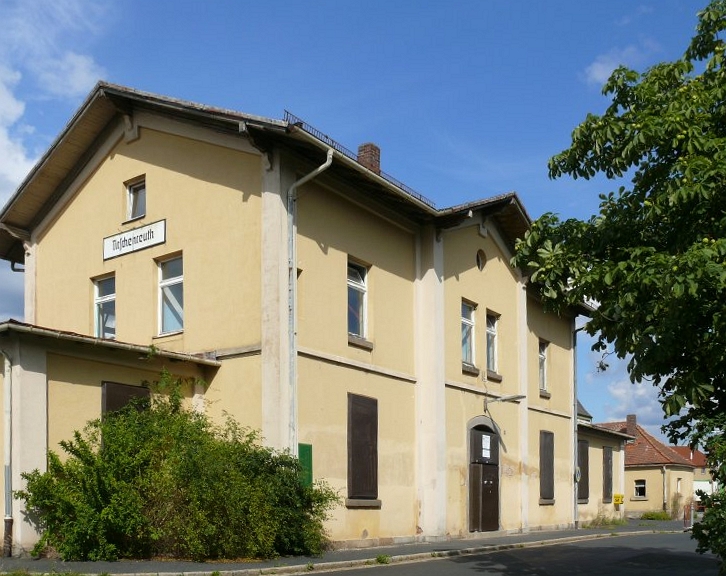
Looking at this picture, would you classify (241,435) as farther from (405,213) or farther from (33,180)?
(33,180)

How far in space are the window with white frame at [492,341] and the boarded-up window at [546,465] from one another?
351 centimetres

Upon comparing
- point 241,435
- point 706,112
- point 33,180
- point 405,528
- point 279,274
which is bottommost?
point 405,528

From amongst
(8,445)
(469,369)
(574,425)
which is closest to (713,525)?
(8,445)

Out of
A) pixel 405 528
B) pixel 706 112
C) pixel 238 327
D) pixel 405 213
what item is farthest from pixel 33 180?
pixel 706 112

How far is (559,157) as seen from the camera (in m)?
11.1

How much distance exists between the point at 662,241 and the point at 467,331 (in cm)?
1183

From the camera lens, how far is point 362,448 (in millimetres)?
17469

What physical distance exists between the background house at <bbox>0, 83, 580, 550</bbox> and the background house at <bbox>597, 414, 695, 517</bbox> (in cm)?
2796

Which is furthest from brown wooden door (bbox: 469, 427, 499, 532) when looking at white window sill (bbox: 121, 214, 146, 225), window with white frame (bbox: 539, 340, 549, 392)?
white window sill (bbox: 121, 214, 146, 225)

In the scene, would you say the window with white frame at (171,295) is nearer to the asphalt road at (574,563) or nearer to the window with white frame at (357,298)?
the window with white frame at (357,298)

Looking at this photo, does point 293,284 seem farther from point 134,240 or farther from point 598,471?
point 598,471

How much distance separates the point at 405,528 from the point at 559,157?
998cm

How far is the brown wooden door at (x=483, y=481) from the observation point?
2112 cm

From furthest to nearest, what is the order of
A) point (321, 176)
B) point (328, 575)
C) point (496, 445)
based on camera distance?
point (496, 445) → point (321, 176) → point (328, 575)
